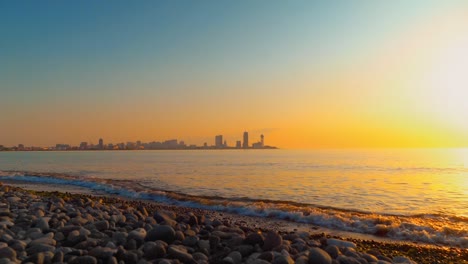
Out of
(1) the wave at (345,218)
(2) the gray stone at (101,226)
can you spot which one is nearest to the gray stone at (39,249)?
Answer: (2) the gray stone at (101,226)

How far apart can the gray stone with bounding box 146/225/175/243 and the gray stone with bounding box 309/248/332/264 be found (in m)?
2.80

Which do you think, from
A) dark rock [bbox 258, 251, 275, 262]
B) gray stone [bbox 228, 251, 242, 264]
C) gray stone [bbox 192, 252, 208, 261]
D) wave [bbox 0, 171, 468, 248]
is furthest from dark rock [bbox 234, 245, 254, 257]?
wave [bbox 0, 171, 468, 248]

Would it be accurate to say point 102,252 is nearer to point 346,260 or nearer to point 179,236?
point 179,236

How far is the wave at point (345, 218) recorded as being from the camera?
11820mm

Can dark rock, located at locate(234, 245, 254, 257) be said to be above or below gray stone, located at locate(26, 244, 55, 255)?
below

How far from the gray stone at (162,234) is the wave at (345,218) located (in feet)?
25.4

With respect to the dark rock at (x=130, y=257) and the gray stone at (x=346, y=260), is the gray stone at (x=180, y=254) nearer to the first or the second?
the dark rock at (x=130, y=257)

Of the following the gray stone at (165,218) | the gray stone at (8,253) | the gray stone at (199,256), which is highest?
the gray stone at (8,253)

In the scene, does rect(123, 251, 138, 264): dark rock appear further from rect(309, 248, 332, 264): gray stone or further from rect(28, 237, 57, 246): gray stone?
rect(309, 248, 332, 264): gray stone

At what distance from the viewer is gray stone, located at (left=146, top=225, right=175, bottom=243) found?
7.24 meters

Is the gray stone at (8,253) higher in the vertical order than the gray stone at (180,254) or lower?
higher

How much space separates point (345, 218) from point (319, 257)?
28.6ft

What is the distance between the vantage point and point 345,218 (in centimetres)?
1408

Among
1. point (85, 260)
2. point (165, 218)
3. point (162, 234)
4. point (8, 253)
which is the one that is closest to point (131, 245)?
point (162, 234)
